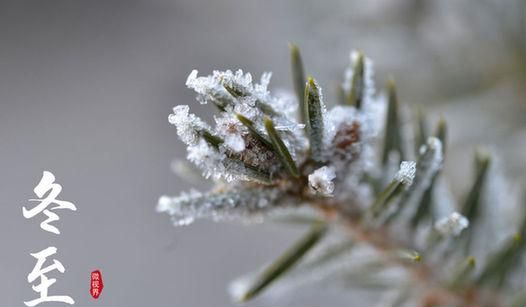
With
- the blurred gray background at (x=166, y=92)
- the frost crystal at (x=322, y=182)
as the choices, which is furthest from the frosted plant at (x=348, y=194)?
the blurred gray background at (x=166, y=92)

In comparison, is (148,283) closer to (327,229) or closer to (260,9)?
(260,9)

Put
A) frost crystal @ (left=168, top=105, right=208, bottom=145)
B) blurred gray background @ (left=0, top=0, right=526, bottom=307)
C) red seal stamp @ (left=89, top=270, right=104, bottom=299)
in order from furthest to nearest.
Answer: blurred gray background @ (left=0, top=0, right=526, bottom=307)
red seal stamp @ (left=89, top=270, right=104, bottom=299)
frost crystal @ (left=168, top=105, right=208, bottom=145)

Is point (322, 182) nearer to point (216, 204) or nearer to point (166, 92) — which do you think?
point (216, 204)

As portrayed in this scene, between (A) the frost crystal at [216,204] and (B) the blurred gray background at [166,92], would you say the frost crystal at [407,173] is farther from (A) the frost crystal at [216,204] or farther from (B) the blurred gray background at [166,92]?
(B) the blurred gray background at [166,92]

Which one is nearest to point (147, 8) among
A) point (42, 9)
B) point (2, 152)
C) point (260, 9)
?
point (42, 9)

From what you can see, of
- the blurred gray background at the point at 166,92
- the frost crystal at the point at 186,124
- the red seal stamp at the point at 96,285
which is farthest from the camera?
the blurred gray background at the point at 166,92

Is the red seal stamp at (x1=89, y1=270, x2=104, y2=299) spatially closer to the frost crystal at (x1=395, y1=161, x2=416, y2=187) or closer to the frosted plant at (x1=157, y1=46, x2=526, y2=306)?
the frosted plant at (x1=157, y1=46, x2=526, y2=306)

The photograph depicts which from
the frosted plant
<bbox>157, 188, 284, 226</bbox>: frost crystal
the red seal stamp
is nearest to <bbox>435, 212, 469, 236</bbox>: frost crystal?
the frosted plant
